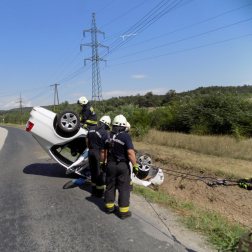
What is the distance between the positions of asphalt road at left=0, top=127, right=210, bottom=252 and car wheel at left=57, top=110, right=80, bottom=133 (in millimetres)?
1535

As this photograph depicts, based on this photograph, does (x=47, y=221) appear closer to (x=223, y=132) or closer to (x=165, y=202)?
(x=165, y=202)

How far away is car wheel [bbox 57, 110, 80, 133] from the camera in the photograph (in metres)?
6.29

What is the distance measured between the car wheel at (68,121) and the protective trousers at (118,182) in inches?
92.4

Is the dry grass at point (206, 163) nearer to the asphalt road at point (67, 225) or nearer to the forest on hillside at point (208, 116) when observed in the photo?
the asphalt road at point (67, 225)

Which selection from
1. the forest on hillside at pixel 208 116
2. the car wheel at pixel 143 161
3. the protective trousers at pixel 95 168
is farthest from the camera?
the forest on hillside at pixel 208 116

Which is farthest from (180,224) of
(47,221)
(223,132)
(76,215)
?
(223,132)

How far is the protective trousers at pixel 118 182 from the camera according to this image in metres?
4.27

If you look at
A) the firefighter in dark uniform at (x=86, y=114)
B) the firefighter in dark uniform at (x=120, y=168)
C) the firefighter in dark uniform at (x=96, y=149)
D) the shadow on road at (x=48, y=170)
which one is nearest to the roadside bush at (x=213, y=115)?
the firefighter in dark uniform at (x=86, y=114)

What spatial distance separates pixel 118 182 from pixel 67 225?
45.1 inches

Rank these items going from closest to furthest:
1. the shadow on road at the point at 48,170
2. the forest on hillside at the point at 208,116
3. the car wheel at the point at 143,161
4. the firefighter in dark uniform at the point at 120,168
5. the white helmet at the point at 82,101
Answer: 1. the firefighter in dark uniform at the point at 120,168
2. the white helmet at the point at 82,101
3. the car wheel at the point at 143,161
4. the shadow on road at the point at 48,170
5. the forest on hillside at the point at 208,116

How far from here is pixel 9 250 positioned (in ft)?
10.4

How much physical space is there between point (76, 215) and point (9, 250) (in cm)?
130

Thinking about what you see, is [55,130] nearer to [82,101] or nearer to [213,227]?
[82,101]

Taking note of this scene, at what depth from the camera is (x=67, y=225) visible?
3865 millimetres
